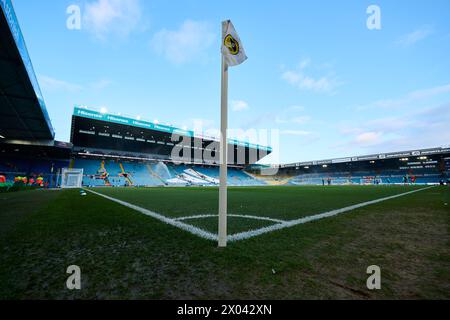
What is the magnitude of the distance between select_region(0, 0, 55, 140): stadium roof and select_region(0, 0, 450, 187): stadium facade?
0.02 m

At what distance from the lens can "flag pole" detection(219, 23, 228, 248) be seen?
249 cm

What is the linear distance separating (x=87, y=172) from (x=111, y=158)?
6326 mm

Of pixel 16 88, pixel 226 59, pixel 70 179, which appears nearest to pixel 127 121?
pixel 70 179

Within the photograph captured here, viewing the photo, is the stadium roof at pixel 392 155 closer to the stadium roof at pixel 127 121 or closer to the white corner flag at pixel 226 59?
the stadium roof at pixel 127 121

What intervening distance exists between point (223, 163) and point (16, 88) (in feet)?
44.6

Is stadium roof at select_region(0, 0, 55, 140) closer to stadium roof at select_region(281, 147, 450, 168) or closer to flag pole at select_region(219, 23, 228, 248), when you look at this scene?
flag pole at select_region(219, 23, 228, 248)

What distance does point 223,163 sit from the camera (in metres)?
2.60

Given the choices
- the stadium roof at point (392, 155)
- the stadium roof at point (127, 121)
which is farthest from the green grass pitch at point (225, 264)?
the stadium roof at point (392, 155)

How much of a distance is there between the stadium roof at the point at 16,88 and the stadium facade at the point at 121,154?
0.08 ft

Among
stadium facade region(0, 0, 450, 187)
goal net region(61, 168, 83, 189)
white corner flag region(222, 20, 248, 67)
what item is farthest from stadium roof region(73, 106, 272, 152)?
white corner flag region(222, 20, 248, 67)

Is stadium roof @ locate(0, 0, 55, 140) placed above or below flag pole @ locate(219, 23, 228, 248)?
above

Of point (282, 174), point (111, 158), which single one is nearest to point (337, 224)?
point (111, 158)

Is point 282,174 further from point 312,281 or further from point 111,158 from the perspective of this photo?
point 312,281

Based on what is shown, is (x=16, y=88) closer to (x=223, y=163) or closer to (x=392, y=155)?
(x=223, y=163)
